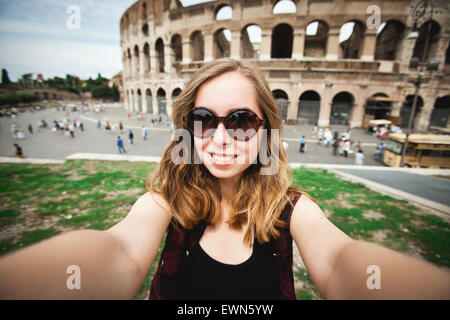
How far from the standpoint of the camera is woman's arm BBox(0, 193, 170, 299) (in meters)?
0.67

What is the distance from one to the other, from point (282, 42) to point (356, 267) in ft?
101

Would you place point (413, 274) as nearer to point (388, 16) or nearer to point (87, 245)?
point (87, 245)

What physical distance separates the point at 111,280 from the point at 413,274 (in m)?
1.30

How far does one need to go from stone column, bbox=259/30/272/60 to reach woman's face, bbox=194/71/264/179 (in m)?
20.2

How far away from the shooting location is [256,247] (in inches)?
51.0

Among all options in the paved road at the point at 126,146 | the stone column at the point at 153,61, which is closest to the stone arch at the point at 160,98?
the stone column at the point at 153,61

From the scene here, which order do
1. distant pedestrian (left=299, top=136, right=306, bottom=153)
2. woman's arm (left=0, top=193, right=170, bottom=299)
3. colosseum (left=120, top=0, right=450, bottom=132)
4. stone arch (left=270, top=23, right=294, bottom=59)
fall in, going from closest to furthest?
woman's arm (left=0, top=193, right=170, bottom=299) → distant pedestrian (left=299, top=136, right=306, bottom=153) → colosseum (left=120, top=0, right=450, bottom=132) → stone arch (left=270, top=23, right=294, bottom=59)

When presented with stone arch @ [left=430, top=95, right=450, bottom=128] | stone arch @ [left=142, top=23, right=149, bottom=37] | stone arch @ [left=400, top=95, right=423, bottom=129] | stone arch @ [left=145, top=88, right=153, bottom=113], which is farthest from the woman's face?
stone arch @ [left=142, top=23, right=149, bottom=37]

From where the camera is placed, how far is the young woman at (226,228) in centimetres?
90

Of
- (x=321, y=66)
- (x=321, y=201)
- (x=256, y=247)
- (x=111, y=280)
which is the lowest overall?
(x=321, y=201)

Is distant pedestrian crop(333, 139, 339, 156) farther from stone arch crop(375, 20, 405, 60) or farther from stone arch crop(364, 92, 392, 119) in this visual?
stone arch crop(375, 20, 405, 60)

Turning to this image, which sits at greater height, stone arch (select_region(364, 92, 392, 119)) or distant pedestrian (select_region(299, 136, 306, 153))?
stone arch (select_region(364, 92, 392, 119))

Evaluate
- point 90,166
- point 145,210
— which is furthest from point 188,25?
point 145,210

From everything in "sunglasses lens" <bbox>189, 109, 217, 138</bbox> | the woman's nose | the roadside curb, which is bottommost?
the roadside curb
